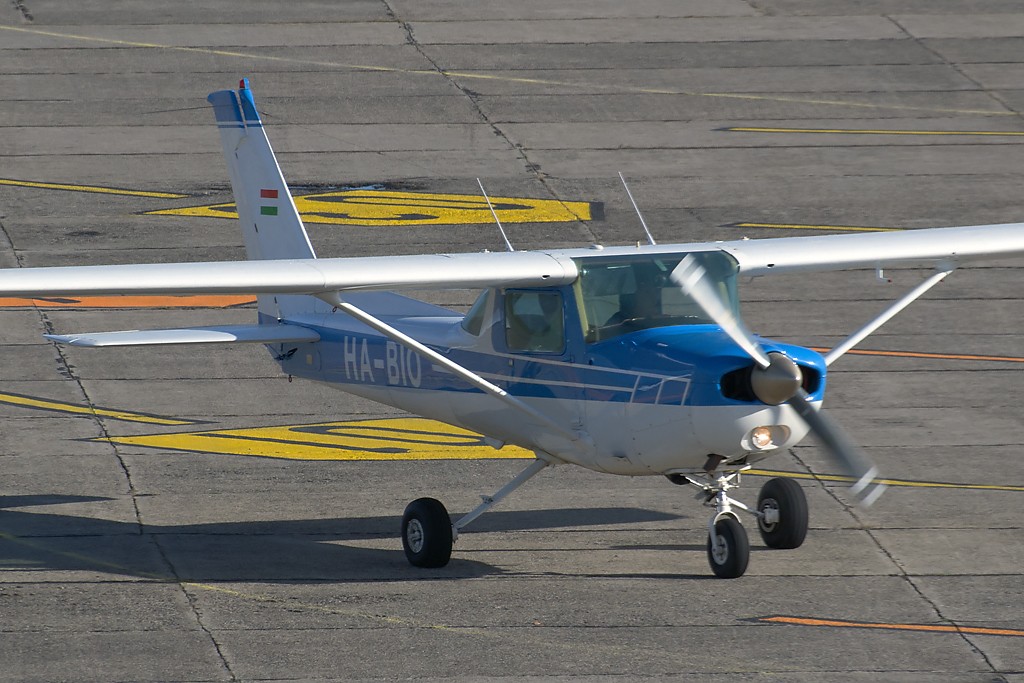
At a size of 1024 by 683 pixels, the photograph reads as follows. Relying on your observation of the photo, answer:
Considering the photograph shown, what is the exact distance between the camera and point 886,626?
12.7 meters

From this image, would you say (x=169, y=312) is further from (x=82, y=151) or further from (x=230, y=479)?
(x=82, y=151)

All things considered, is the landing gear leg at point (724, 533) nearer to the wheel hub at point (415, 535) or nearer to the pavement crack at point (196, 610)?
the wheel hub at point (415, 535)

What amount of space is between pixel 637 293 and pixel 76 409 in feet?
24.2

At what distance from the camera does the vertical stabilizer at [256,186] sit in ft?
54.6

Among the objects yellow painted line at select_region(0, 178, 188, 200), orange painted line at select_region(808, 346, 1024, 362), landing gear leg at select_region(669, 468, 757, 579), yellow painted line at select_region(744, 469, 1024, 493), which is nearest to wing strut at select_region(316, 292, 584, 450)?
landing gear leg at select_region(669, 468, 757, 579)

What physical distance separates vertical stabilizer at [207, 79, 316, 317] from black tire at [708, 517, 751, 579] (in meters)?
5.05

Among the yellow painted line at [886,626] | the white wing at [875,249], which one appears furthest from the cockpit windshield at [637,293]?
the yellow painted line at [886,626]

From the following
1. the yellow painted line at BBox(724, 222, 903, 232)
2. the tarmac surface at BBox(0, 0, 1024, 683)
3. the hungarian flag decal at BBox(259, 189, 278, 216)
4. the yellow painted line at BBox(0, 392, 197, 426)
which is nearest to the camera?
the tarmac surface at BBox(0, 0, 1024, 683)

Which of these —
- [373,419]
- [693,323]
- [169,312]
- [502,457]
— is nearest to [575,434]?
[693,323]

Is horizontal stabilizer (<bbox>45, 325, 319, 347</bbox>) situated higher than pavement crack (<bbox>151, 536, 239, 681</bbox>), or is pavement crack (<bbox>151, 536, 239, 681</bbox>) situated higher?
horizontal stabilizer (<bbox>45, 325, 319, 347</bbox>)

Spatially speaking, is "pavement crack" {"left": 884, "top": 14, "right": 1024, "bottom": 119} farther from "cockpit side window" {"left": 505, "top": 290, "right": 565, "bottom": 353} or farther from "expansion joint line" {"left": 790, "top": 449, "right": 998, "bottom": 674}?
"cockpit side window" {"left": 505, "top": 290, "right": 565, "bottom": 353}

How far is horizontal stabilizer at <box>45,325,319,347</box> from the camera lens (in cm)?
1440

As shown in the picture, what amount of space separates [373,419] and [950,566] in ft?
21.1

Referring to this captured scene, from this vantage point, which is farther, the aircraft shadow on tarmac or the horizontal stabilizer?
the horizontal stabilizer
